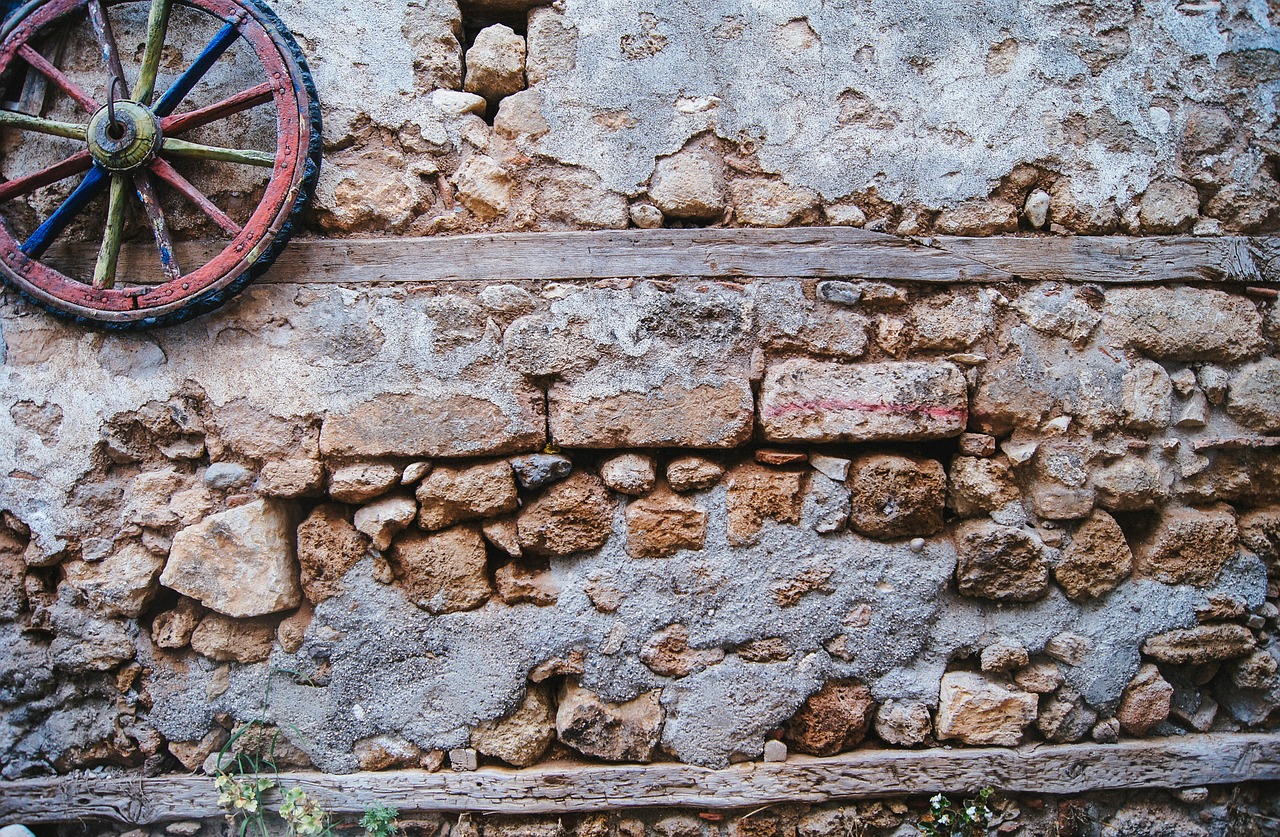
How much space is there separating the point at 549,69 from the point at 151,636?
2.01 m

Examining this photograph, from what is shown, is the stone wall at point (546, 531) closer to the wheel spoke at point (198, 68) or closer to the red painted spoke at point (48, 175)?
the red painted spoke at point (48, 175)

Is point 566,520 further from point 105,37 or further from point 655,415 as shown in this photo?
point 105,37

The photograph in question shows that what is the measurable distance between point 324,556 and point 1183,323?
2.60 metres

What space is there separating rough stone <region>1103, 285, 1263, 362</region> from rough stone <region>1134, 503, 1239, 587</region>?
50 cm

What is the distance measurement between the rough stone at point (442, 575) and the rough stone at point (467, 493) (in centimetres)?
7

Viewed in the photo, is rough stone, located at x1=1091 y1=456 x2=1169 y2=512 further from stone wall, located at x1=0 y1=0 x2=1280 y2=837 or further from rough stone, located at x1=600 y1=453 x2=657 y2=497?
rough stone, located at x1=600 y1=453 x2=657 y2=497

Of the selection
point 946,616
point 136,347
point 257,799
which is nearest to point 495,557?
point 257,799

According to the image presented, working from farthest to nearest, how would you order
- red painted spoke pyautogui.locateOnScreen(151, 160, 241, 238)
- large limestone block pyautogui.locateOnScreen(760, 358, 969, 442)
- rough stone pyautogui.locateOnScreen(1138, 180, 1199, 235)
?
rough stone pyautogui.locateOnScreen(1138, 180, 1199, 235), large limestone block pyautogui.locateOnScreen(760, 358, 969, 442), red painted spoke pyautogui.locateOnScreen(151, 160, 241, 238)

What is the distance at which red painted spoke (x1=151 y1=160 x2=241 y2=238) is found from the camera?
77.6 inches

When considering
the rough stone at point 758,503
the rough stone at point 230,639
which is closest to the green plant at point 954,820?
the rough stone at point 758,503

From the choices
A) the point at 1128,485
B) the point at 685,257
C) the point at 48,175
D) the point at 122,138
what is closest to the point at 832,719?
the point at 1128,485

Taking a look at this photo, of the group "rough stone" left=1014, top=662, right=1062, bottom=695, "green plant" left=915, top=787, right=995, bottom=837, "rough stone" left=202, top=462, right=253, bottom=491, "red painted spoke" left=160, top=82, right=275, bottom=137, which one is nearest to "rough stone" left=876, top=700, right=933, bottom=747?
"green plant" left=915, top=787, right=995, bottom=837

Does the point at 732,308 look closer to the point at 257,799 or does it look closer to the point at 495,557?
the point at 495,557

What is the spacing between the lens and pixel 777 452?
2113 mm
